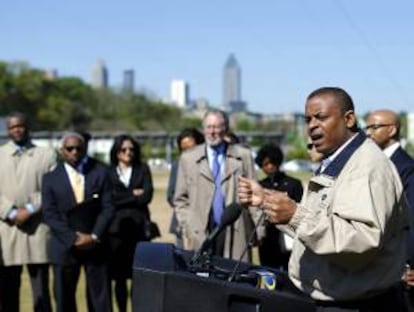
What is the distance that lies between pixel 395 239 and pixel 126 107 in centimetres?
12547

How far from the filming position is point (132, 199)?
9648mm

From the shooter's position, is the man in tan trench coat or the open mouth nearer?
the open mouth

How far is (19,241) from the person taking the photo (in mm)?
9047

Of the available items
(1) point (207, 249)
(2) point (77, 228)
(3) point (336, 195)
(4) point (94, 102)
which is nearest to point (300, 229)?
(3) point (336, 195)

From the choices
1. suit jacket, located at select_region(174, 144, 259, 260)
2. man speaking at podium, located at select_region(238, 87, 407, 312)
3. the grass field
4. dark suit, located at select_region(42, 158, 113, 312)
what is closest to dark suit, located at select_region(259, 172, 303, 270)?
suit jacket, located at select_region(174, 144, 259, 260)

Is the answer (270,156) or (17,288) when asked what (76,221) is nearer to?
(17,288)

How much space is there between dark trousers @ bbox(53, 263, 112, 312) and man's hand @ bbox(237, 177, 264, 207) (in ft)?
15.2

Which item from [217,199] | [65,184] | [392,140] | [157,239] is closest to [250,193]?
[392,140]

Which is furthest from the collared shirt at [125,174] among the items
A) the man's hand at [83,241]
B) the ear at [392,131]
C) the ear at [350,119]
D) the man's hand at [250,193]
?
the ear at [350,119]

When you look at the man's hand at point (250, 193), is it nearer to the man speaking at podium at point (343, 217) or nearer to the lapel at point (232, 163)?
the man speaking at podium at point (343, 217)

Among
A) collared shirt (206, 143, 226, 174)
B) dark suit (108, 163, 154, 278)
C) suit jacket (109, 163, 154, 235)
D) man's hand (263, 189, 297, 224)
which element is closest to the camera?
man's hand (263, 189, 297, 224)

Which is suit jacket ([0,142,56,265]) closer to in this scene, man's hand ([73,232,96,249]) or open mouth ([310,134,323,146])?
man's hand ([73,232,96,249])

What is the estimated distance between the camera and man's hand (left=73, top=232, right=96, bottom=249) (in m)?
8.50

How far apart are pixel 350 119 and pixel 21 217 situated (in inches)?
211
